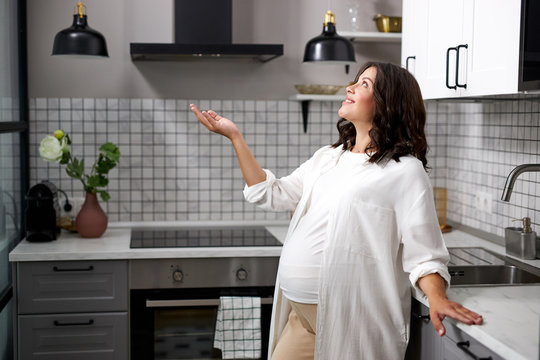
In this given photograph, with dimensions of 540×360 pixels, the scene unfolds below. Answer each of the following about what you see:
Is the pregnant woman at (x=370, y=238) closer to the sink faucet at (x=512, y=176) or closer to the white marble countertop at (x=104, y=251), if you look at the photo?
the sink faucet at (x=512, y=176)

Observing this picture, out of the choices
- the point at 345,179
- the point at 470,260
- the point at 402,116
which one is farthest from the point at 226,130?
the point at 470,260

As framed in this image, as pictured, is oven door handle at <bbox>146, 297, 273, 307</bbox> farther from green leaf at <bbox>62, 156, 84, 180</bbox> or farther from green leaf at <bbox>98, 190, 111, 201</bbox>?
green leaf at <bbox>62, 156, 84, 180</bbox>

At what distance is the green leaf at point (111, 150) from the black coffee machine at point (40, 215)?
0.30 metres

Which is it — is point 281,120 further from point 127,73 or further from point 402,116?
point 402,116

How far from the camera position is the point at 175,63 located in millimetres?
3352

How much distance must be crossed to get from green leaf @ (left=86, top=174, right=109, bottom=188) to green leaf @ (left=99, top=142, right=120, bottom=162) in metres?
0.10

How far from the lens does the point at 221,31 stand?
314 centimetres

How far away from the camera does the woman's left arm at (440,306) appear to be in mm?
1791

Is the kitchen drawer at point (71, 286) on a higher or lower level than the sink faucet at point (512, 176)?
lower

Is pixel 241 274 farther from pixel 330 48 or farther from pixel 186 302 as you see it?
pixel 330 48

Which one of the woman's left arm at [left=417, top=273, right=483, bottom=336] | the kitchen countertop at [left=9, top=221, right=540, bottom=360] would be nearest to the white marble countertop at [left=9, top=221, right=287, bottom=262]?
the kitchen countertop at [left=9, top=221, right=540, bottom=360]

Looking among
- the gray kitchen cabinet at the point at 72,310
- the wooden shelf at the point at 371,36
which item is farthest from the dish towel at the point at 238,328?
the wooden shelf at the point at 371,36

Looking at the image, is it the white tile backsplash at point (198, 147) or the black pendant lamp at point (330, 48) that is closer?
the black pendant lamp at point (330, 48)

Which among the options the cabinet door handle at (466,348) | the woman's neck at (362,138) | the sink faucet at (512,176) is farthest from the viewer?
the woman's neck at (362,138)
